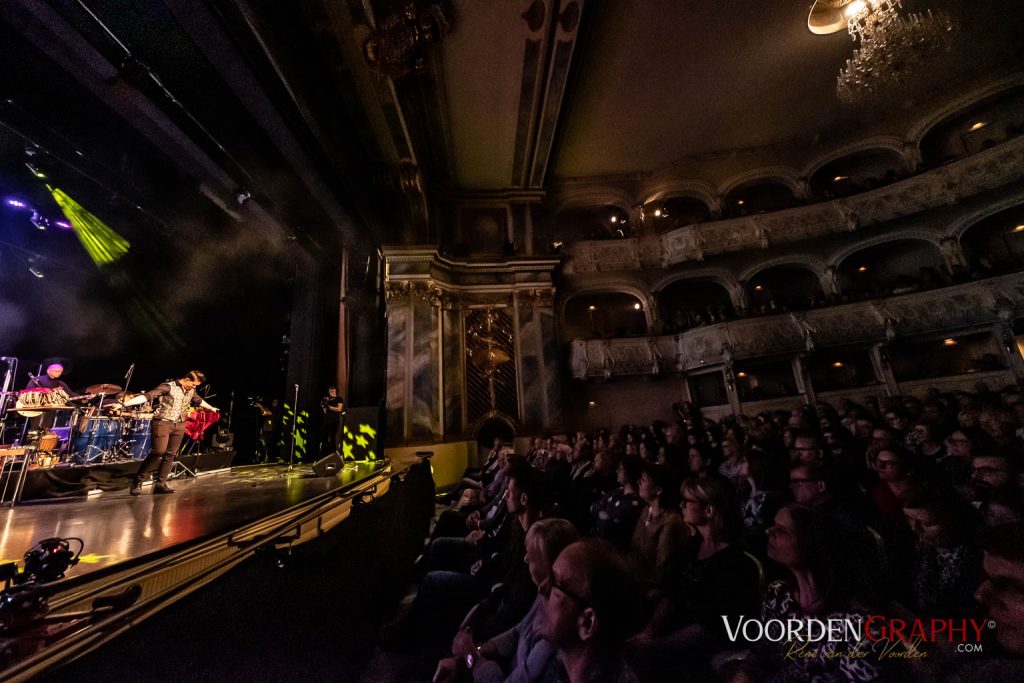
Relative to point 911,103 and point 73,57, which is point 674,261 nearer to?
point 911,103

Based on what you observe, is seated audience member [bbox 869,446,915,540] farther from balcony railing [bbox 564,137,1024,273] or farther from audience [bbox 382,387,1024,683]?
balcony railing [bbox 564,137,1024,273]

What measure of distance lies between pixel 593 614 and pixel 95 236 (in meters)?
10.7

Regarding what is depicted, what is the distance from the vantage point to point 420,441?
8414 millimetres

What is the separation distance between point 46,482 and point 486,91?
947 cm

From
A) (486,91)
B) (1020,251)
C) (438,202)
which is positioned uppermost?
(486,91)

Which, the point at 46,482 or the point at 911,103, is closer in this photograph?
the point at 46,482

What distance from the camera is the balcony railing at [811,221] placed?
9.45 metres

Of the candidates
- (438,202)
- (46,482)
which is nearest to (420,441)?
(46,482)

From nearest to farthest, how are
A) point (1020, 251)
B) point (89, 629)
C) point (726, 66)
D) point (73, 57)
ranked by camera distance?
point (89, 629) < point (73, 57) < point (726, 66) < point (1020, 251)

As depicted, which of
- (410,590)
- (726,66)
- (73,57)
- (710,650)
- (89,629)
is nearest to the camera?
(89,629)

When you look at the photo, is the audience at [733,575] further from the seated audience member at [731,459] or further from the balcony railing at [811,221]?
the balcony railing at [811,221]

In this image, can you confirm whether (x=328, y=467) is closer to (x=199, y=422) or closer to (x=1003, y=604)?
(x=199, y=422)

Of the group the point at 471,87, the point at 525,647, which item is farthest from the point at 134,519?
the point at 471,87

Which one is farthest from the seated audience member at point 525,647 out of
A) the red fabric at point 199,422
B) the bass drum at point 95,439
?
the red fabric at point 199,422
